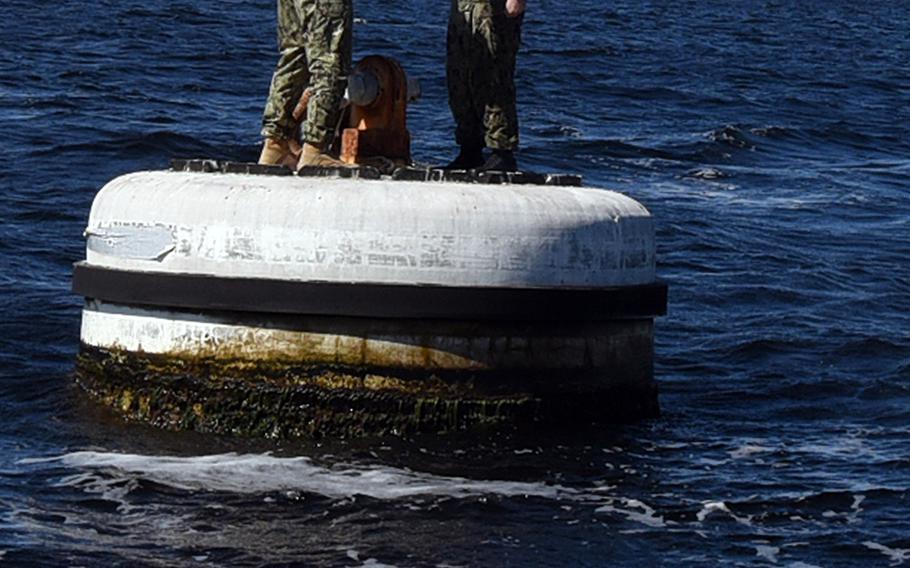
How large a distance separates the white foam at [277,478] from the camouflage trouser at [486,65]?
7.40 ft

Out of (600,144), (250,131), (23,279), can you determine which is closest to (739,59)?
(600,144)

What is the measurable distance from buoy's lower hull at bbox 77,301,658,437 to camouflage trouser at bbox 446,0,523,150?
1.38m

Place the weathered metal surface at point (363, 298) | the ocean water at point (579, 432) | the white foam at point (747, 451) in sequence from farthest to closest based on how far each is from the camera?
the white foam at point (747, 451) → the weathered metal surface at point (363, 298) → the ocean water at point (579, 432)

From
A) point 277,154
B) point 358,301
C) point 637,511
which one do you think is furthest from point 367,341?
point 277,154

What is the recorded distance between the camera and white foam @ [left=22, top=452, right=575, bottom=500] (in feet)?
29.7

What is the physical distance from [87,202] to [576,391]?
291 inches

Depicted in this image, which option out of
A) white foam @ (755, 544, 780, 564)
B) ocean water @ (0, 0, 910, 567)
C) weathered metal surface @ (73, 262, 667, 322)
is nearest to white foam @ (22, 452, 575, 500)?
ocean water @ (0, 0, 910, 567)

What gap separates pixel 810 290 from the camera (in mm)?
14805

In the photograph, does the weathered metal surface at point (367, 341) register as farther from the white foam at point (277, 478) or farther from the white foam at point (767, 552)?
the white foam at point (767, 552)

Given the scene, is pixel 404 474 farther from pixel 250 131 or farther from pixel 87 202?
pixel 250 131

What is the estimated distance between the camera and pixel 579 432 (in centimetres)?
1010

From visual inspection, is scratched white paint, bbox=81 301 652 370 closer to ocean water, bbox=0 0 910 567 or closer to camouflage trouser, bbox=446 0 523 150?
ocean water, bbox=0 0 910 567

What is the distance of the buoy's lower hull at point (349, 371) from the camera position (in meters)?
9.67

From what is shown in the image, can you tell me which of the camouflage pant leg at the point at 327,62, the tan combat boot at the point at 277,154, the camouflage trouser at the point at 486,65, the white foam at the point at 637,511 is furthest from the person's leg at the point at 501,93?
the white foam at the point at 637,511
